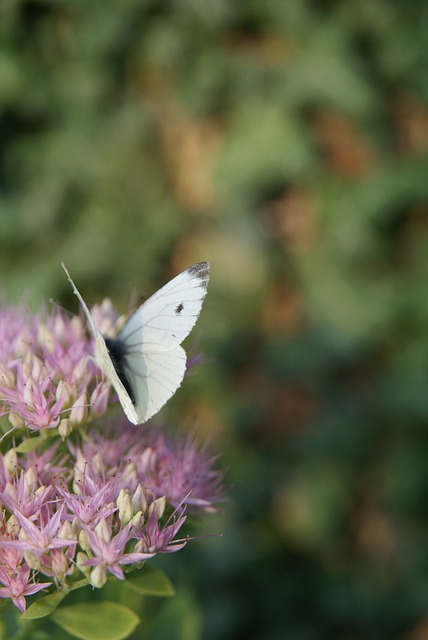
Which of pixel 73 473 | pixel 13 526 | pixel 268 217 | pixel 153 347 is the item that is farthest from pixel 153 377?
pixel 268 217

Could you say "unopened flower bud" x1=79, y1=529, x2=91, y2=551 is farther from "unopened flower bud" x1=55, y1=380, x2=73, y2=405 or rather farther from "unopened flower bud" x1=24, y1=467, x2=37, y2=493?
"unopened flower bud" x1=55, y1=380, x2=73, y2=405

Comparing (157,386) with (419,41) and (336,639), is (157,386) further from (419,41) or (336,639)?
(419,41)

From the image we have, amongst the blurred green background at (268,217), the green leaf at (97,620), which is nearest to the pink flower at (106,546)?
the green leaf at (97,620)

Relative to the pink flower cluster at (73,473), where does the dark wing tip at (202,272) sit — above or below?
above

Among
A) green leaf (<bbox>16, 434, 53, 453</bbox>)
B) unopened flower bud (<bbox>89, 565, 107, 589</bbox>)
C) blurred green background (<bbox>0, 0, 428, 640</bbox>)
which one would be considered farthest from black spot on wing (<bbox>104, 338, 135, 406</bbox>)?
blurred green background (<bbox>0, 0, 428, 640</bbox>)

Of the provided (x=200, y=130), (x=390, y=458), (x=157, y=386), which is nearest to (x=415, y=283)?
(x=390, y=458)

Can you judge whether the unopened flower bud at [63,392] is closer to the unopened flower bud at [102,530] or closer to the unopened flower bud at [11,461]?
the unopened flower bud at [11,461]
